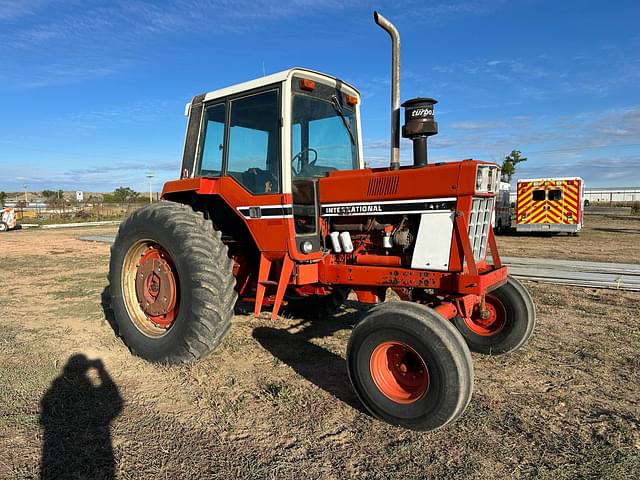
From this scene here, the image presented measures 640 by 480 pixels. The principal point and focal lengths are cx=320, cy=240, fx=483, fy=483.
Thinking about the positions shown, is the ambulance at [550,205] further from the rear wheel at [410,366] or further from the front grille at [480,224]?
the rear wheel at [410,366]

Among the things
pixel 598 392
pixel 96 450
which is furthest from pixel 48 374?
pixel 598 392

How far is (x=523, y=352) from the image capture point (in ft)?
15.4

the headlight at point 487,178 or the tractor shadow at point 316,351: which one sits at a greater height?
the headlight at point 487,178

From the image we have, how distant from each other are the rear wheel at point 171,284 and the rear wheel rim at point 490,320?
2.40 meters

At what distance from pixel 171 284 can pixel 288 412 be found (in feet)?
5.77

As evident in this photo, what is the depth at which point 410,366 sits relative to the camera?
344 centimetres

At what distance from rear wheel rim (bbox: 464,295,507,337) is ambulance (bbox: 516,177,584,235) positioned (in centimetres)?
1534

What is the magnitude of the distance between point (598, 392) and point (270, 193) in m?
3.12

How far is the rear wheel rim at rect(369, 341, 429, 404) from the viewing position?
3352mm

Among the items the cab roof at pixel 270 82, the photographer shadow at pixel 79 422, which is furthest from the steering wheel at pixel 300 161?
the photographer shadow at pixel 79 422

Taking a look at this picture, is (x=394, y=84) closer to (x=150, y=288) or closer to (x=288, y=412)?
(x=288, y=412)

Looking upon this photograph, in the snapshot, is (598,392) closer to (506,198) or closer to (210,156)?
(210,156)

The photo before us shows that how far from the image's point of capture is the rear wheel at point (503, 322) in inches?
178

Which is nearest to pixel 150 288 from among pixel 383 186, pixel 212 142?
pixel 212 142
